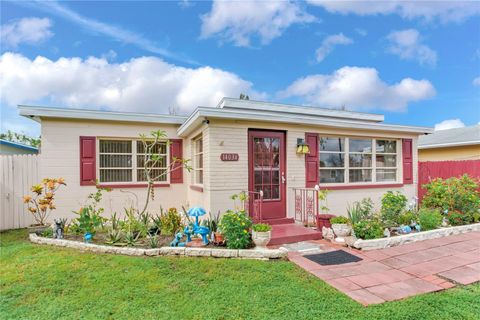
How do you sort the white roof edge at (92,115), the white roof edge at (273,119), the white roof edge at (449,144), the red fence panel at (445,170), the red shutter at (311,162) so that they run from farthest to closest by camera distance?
1. the white roof edge at (449,144)
2. the red fence panel at (445,170)
3. the red shutter at (311,162)
4. the white roof edge at (92,115)
5. the white roof edge at (273,119)

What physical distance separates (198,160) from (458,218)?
672 centimetres

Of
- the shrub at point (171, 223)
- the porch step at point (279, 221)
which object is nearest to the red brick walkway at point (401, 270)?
the porch step at point (279, 221)

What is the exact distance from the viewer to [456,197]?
21.8ft

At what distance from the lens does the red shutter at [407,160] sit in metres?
7.80

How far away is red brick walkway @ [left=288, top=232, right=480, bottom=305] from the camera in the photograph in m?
3.21

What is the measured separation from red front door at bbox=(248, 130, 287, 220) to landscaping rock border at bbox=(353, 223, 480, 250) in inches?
76.3

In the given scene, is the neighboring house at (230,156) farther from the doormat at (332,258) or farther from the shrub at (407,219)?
the doormat at (332,258)

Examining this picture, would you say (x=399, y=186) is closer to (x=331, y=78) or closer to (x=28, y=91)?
(x=331, y=78)

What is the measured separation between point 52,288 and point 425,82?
47.7 ft

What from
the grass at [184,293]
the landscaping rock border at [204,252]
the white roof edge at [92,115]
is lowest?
the grass at [184,293]

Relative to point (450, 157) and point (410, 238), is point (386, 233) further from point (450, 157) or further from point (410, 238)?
point (450, 157)

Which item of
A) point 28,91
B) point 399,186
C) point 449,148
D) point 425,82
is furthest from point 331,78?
point 28,91

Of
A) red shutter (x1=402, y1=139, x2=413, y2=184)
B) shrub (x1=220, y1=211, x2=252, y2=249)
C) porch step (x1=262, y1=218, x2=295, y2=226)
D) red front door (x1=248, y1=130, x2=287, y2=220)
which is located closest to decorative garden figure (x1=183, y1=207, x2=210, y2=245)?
shrub (x1=220, y1=211, x2=252, y2=249)

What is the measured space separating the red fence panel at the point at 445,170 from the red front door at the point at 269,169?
5641 millimetres
